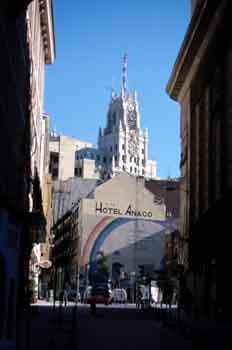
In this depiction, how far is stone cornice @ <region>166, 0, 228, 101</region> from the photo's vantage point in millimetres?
44219

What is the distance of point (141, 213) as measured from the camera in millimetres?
116562

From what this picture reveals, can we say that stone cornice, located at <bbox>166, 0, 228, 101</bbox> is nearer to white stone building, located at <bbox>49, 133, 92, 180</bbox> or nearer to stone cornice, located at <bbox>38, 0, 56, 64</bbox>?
stone cornice, located at <bbox>38, 0, 56, 64</bbox>

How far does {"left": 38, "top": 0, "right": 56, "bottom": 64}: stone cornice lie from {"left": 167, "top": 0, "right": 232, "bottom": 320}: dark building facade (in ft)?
39.8

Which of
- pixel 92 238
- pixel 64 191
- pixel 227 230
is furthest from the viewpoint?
pixel 64 191

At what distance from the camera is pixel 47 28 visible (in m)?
62.8

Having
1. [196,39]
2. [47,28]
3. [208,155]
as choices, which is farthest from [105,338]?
[47,28]

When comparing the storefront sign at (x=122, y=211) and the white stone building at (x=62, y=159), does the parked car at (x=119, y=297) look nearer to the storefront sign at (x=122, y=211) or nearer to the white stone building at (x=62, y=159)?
the storefront sign at (x=122, y=211)

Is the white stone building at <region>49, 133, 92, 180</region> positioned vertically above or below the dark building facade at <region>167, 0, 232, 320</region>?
above

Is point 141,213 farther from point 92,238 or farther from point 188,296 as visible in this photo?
point 188,296

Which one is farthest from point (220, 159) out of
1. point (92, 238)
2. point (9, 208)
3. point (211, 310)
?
point (92, 238)

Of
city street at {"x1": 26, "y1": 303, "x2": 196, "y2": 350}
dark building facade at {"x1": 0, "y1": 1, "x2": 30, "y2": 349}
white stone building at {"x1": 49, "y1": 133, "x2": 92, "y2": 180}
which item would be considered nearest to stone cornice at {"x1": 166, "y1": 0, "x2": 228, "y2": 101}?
dark building facade at {"x1": 0, "y1": 1, "x2": 30, "y2": 349}

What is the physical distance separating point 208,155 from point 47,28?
2417 cm

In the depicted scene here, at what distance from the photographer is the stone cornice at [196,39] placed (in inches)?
1741

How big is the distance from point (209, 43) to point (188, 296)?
17.7 meters
